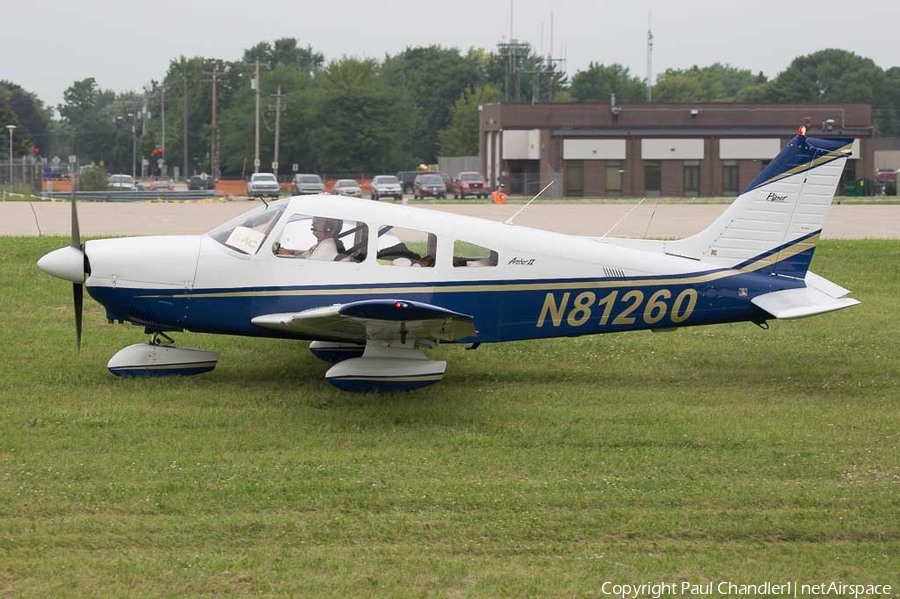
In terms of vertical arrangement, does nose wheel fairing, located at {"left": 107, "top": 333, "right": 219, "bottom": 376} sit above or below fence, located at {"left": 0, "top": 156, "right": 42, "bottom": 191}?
below

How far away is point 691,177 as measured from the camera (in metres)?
63.0

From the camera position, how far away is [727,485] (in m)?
7.72

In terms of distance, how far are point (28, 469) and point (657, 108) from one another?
6097 centimetres

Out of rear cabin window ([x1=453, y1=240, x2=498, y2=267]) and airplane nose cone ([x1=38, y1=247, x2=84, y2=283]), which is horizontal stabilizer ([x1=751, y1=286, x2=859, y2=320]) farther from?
airplane nose cone ([x1=38, y1=247, x2=84, y2=283])

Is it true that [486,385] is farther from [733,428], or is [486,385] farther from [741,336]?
[741,336]

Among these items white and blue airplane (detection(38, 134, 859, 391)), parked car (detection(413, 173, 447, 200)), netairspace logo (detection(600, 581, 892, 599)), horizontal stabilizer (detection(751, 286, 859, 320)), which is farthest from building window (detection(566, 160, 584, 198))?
netairspace logo (detection(600, 581, 892, 599))

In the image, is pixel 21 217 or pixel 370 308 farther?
pixel 21 217

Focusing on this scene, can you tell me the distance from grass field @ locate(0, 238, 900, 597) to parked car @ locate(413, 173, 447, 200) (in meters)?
44.3

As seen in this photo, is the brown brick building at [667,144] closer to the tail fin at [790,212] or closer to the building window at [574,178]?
the building window at [574,178]

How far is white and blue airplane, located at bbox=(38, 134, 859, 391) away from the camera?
1012cm

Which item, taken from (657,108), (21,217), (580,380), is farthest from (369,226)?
(657,108)

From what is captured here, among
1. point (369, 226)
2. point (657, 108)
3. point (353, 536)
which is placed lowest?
point (353, 536)

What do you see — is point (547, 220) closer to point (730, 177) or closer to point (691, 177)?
point (691, 177)

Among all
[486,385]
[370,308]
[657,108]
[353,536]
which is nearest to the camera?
[353,536]
